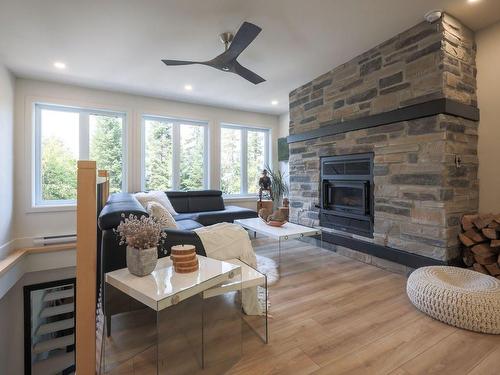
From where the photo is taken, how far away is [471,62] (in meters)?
2.73

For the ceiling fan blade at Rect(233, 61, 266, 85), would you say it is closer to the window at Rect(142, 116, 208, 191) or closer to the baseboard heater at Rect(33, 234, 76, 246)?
the window at Rect(142, 116, 208, 191)

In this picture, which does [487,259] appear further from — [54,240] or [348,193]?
[54,240]

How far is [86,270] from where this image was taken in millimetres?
1374

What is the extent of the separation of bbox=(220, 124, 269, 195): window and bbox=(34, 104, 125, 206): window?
2024 millimetres

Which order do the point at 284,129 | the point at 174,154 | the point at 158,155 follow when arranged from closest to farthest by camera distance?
the point at 158,155 < the point at 174,154 < the point at 284,129

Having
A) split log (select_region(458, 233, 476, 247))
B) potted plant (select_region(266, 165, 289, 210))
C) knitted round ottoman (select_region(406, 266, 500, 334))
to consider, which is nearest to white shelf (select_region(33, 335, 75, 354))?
potted plant (select_region(266, 165, 289, 210))

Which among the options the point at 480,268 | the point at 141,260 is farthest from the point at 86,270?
the point at 480,268

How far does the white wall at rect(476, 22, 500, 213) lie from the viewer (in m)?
2.63

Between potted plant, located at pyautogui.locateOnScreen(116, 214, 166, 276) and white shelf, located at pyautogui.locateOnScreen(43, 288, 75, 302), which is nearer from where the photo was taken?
potted plant, located at pyautogui.locateOnScreen(116, 214, 166, 276)

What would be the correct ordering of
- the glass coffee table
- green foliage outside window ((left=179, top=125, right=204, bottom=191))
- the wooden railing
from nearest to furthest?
the wooden railing
the glass coffee table
green foliage outside window ((left=179, top=125, right=204, bottom=191))

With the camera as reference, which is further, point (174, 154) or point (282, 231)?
point (174, 154)

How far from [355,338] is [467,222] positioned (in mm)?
1779

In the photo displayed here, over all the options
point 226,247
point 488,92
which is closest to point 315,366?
point 226,247

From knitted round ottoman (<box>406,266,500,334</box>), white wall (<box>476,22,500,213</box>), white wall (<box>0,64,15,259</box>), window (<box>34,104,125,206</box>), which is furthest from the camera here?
window (<box>34,104,125,206</box>)
